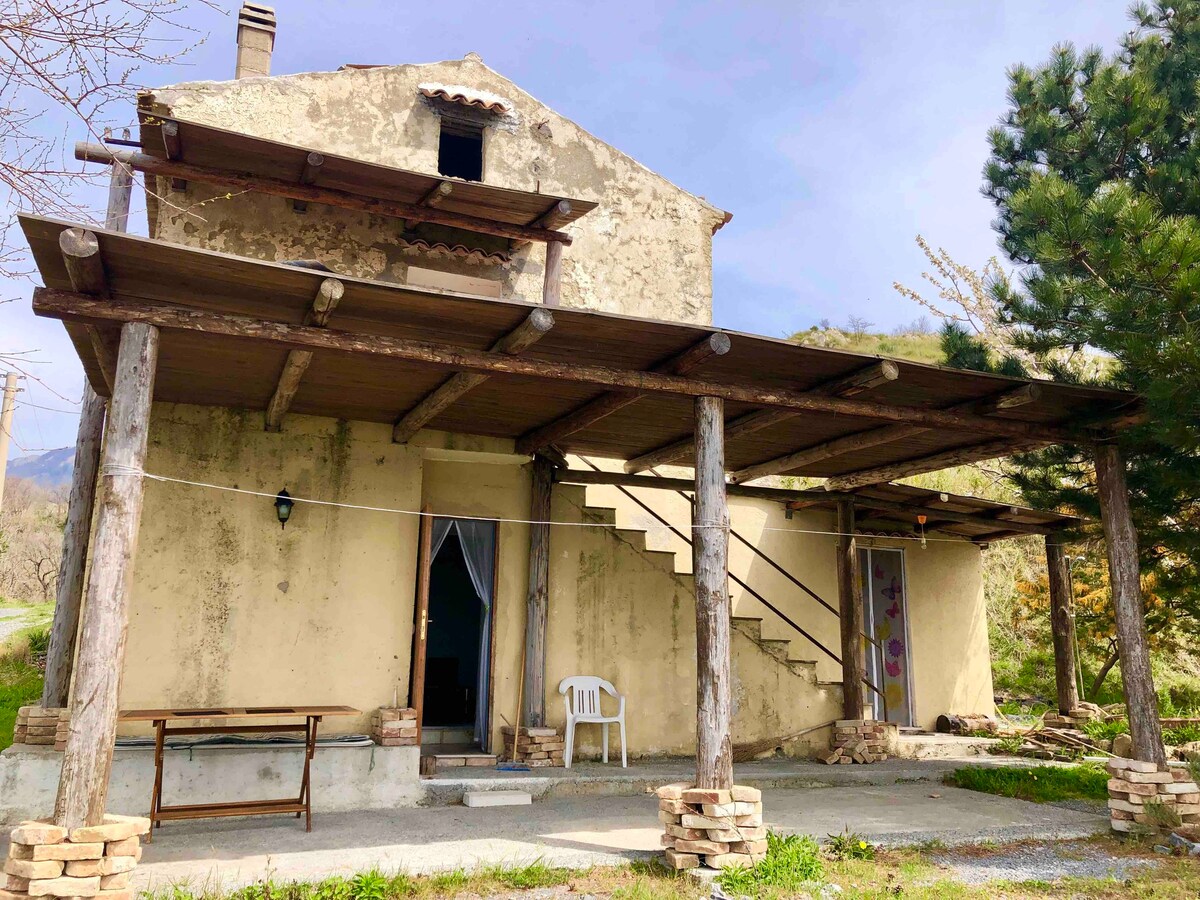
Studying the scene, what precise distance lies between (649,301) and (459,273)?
2.23m

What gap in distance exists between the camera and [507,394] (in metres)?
6.56

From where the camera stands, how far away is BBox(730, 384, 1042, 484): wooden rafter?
6.19 m

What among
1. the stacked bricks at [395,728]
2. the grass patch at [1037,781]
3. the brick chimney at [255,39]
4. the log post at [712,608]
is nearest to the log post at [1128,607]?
the grass patch at [1037,781]

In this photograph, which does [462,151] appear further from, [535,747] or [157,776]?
[157,776]

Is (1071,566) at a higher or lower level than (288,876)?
higher

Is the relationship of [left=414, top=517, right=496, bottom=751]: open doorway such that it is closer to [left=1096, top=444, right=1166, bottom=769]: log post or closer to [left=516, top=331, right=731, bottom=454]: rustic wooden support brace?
[left=516, top=331, right=731, bottom=454]: rustic wooden support brace

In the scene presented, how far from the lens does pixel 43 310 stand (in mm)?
4312

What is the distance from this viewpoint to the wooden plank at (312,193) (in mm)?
7438

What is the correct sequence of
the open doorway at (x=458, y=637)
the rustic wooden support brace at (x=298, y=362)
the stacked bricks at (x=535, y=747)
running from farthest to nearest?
the open doorway at (x=458, y=637) → the stacked bricks at (x=535, y=747) → the rustic wooden support brace at (x=298, y=362)

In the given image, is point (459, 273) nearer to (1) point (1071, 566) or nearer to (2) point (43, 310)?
(2) point (43, 310)

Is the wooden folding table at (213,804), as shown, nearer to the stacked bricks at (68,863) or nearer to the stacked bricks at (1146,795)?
the stacked bricks at (68,863)

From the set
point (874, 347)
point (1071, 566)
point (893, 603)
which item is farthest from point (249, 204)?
point (874, 347)

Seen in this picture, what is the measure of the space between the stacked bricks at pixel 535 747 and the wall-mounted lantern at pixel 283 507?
2.64 meters

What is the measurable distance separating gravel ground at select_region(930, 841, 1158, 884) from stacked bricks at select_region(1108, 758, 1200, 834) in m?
0.58
